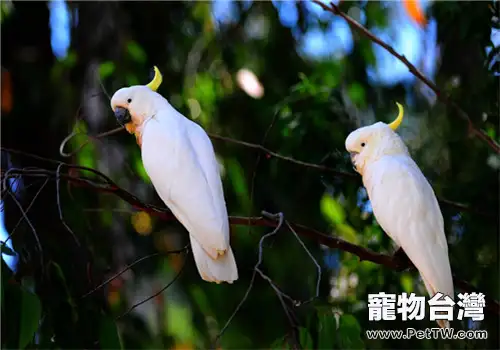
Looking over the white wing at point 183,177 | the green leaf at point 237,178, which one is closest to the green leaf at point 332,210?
the green leaf at point 237,178

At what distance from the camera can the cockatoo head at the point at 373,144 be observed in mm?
1803

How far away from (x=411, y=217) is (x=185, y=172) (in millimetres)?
532

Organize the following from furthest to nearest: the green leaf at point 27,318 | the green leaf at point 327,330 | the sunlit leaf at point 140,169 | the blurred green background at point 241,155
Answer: the sunlit leaf at point 140,169 → the blurred green background at point 241,155 → the green leaf at point 327,330 → the green leaf at point 27,318

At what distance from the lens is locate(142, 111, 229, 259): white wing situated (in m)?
1.68

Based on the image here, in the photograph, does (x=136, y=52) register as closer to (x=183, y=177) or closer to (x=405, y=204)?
(x=183, y=177)

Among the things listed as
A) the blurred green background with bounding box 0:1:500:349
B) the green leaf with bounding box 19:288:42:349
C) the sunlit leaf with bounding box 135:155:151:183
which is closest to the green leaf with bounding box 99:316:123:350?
the blurred green background with bounding box 0:1:500:349

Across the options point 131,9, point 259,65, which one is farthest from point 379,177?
point 131,9

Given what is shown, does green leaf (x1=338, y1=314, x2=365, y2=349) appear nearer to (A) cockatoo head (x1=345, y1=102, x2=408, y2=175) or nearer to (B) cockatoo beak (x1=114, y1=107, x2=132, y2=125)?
(A) cockatoo head (x1=345, y1=102, x2=408, y2=175)

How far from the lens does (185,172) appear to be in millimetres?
1740

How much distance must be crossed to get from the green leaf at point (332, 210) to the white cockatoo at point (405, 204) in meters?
0.58

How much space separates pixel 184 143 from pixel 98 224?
97 cm

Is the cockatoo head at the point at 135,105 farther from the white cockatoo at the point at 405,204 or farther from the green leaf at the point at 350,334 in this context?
the green leaf at the point at 350,334

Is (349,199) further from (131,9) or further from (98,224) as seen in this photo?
(131,9)

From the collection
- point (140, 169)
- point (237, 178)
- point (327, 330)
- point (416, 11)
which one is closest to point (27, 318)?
point (327, 330)
